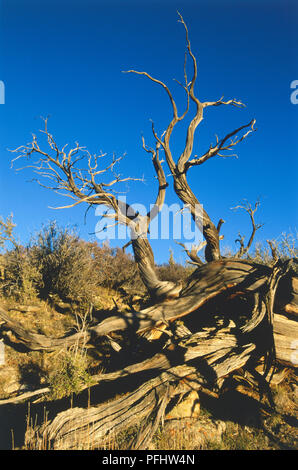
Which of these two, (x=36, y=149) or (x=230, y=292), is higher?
(x=36, y=149)

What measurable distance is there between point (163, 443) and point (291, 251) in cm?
1175

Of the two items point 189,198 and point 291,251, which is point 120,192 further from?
point 291,251

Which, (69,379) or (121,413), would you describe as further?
(69,379)

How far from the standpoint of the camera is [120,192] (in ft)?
33.6

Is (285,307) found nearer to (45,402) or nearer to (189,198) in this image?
(189,198)

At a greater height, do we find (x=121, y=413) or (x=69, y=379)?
(x=69, y=379)

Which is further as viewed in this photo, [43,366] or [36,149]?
[36,149]

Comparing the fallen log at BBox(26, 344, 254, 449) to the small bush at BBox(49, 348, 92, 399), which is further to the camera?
the small bush at BBox(49, 348, 92, 399)

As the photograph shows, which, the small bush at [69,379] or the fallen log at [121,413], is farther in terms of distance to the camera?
the small bush at [69,379]

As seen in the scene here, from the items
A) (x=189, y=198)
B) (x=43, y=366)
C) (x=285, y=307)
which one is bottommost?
(x=43, y=366)

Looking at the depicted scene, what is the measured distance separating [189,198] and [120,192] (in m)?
2.19

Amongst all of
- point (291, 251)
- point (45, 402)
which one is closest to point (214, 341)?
point (45, 402)
